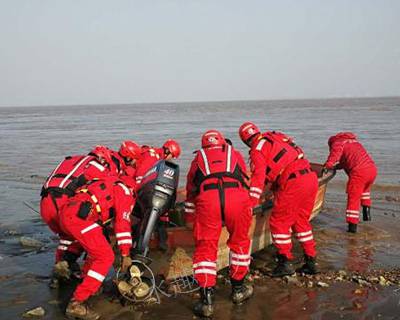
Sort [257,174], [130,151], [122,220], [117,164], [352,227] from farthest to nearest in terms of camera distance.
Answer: [352,227] → [130,151] → [117,164] → [257,174] → [122,220]

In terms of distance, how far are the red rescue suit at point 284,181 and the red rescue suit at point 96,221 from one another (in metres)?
1.64

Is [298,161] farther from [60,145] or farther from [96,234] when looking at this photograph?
[60,145]

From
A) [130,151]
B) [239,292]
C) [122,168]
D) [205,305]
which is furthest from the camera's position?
[130,151]

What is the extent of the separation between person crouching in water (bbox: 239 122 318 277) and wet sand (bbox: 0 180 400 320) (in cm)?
38

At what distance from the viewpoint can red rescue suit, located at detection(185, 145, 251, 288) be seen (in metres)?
4.81

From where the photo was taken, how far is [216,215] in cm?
482

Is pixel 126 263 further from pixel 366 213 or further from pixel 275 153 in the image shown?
pixel 366 213

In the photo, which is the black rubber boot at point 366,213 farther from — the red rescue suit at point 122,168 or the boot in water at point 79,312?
the boot in water at point 79,312

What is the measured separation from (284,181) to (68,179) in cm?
268

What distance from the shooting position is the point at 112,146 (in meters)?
24.2

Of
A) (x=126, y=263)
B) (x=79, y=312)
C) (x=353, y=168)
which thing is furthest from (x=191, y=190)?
(x=353, y=168)

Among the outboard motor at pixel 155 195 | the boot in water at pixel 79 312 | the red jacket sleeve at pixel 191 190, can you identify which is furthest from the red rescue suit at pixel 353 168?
the boot in water at pixel 79 312

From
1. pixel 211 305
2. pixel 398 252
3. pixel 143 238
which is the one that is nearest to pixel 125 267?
pixel 143 238

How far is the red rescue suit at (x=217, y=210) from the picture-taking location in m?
4.81
